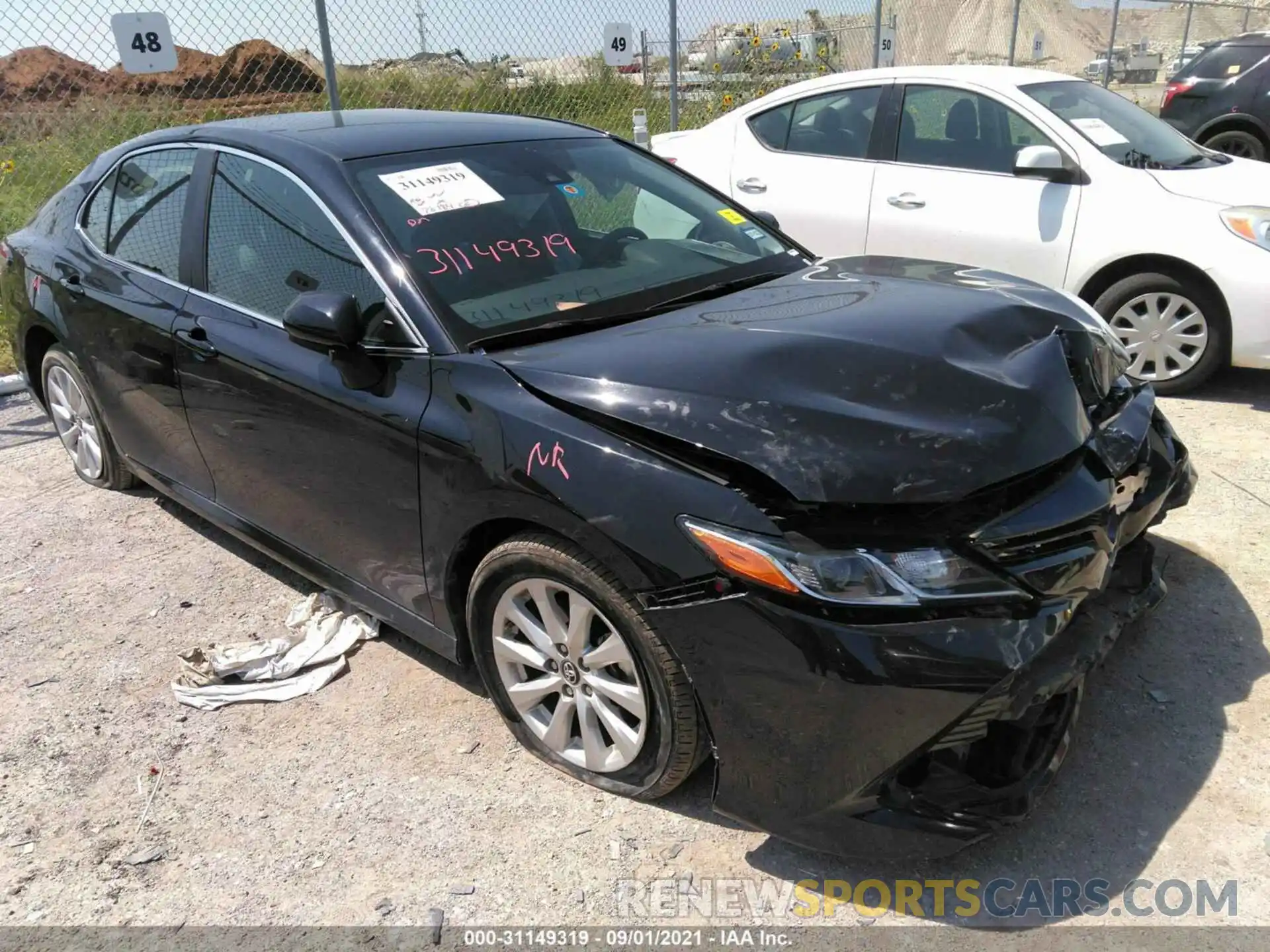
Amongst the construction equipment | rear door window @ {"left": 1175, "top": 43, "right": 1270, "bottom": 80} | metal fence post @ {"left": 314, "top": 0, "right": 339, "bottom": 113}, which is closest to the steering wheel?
metal fence post @ {"left": 314, "top": 0, "right": 339, "bottom": 113}

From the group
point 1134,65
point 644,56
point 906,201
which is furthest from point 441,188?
point 1134,65

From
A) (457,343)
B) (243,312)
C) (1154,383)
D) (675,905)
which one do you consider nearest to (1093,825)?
(675,905)

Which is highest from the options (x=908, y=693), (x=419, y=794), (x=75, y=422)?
(x=908, y=693)

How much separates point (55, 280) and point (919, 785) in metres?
3.95

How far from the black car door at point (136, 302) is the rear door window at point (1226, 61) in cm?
965

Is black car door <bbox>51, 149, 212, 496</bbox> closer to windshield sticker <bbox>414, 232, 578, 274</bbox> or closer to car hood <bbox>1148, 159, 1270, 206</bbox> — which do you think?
windshield sticker <bbox>414, 232, 578, 274</bbox>

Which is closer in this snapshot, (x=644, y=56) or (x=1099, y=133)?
(x=1099, y=133)

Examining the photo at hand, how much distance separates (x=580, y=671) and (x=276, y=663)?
128cm

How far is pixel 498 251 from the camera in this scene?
2.99 meters

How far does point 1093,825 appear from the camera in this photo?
8.01 ft

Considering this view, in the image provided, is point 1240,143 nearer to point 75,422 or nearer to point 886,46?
point 886,46

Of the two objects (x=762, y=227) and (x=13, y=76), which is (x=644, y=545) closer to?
(x=762, y=227)

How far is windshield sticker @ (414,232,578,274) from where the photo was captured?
2.88 metres

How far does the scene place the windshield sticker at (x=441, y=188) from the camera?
303 centimetres
